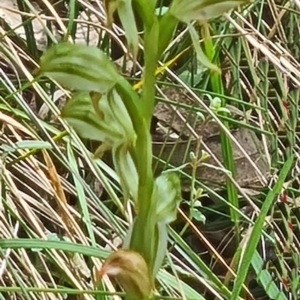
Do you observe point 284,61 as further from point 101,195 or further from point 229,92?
point 101,195

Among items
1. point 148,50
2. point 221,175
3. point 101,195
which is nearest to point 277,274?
point 221,175

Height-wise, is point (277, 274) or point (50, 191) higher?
point (50, 191)

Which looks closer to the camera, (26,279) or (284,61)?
(26,279)

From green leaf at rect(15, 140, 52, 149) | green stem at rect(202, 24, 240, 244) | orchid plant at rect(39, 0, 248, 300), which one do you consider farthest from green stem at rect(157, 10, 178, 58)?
green stem at rect(202, 24, 240, 244)

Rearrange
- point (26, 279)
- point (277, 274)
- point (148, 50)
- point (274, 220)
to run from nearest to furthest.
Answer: point (148, 50) < point (26, 279) < point (277, 274) < point (274, 220)

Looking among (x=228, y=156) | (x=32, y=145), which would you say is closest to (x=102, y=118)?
(x=32, y=145)

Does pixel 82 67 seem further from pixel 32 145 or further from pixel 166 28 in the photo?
pixel 32 145

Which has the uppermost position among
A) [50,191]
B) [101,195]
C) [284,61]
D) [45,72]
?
[45,72]

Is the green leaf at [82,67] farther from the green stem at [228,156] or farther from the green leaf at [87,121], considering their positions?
the green stem at [228,156]
